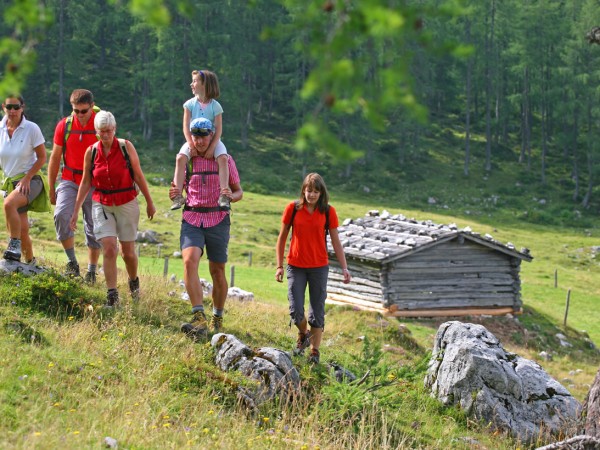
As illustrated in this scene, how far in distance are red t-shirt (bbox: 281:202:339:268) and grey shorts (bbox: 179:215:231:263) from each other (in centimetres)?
65

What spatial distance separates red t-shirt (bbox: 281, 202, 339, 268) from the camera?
820 centimetres

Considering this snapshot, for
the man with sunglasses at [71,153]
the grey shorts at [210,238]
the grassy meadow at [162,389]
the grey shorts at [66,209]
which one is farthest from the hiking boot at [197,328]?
the man with sunglasses at [71,153]

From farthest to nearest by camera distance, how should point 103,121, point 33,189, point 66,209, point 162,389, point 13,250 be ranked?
point 66,209 < point 33,189 < point 13,250 < point 103,121 < point 162,389

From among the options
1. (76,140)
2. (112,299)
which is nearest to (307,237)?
(112,299)

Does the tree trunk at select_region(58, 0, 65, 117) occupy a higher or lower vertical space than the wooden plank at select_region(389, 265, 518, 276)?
higher

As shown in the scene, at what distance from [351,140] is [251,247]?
27213 millimetres

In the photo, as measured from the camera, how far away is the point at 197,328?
26.3 ft

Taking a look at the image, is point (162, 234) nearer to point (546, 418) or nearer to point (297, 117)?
point (546, 418)

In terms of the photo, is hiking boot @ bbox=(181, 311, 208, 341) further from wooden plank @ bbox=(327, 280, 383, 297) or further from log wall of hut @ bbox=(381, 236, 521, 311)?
wooden plank @ bbox=(327, 280, 383, 297)

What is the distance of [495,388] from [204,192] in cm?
370

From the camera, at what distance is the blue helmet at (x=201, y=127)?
7.94m

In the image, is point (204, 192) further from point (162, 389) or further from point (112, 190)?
point (162, 389)

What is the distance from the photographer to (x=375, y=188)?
53312 mm

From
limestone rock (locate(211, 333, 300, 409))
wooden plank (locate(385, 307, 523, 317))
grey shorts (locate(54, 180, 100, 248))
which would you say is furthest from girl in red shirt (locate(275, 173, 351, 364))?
wooden plank (locate(385, 307, 523, 317))
